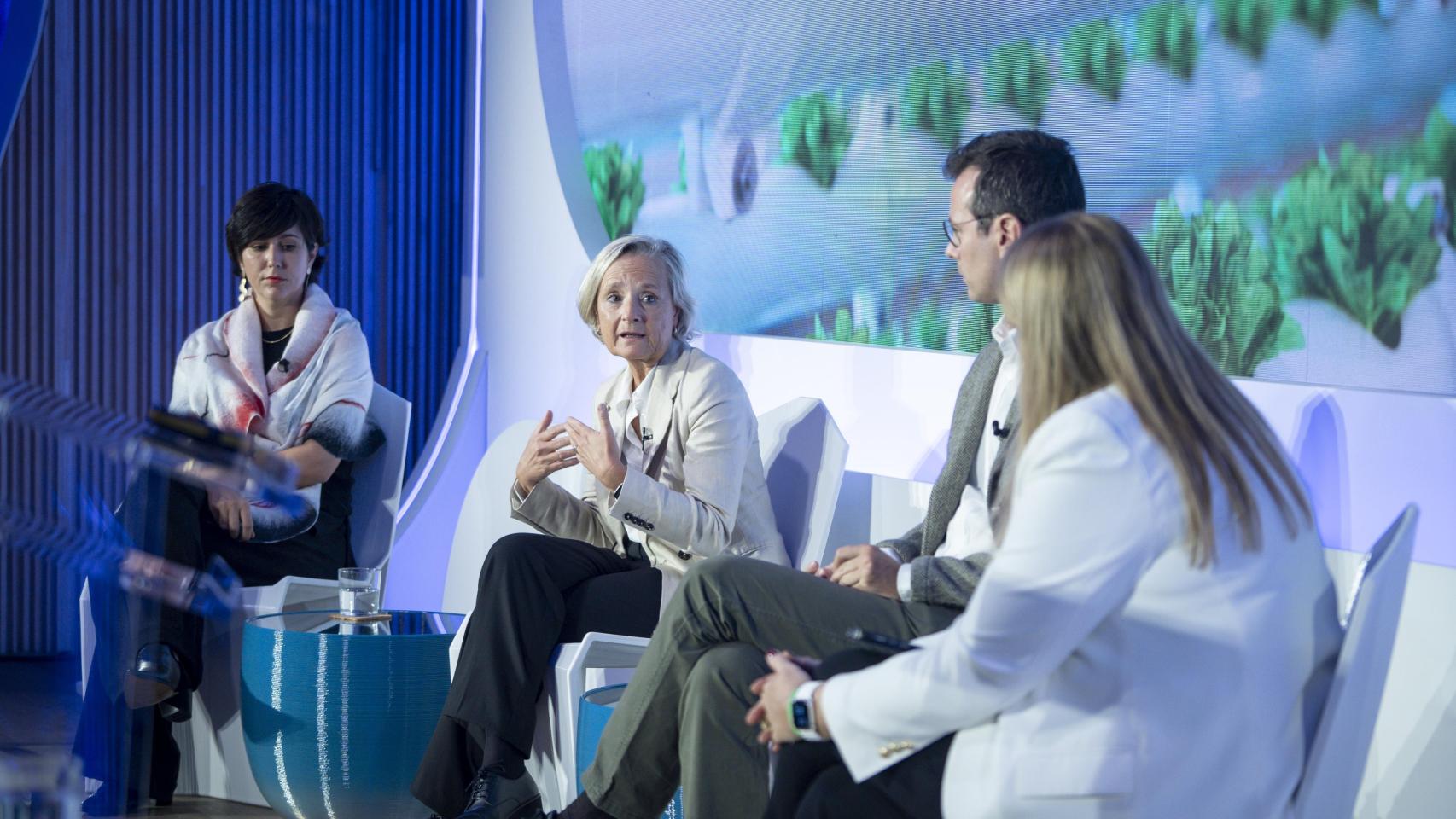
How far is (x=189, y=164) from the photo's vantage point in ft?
17.3

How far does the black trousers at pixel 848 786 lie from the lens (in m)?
1.82

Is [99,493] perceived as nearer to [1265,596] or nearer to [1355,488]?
[1265,596]

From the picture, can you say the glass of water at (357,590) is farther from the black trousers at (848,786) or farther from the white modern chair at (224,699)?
the black trousers at (848,786)

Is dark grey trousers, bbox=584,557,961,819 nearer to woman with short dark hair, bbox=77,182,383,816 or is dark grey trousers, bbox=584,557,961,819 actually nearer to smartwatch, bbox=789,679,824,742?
smartwatch, bbox=789,679,824,742

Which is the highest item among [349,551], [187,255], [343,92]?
[343,92]

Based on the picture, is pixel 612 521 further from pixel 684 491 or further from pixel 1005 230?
pixel 1005 230

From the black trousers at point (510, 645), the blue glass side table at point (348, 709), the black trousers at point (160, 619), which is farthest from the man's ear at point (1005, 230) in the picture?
the black trousers at point (160, 619)

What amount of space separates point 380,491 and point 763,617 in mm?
1953

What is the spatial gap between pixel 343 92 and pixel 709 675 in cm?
385

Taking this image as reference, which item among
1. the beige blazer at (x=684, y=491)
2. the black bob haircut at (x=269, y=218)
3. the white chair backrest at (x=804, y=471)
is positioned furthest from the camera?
the black bob haircut at (x=269, y=218)

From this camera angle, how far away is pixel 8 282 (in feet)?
17.0

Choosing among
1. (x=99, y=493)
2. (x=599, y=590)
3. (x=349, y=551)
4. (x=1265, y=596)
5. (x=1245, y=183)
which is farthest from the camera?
(x=349, y=551)

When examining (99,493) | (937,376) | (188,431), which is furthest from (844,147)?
(188,431)

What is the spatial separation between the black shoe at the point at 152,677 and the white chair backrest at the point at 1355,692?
263cm
